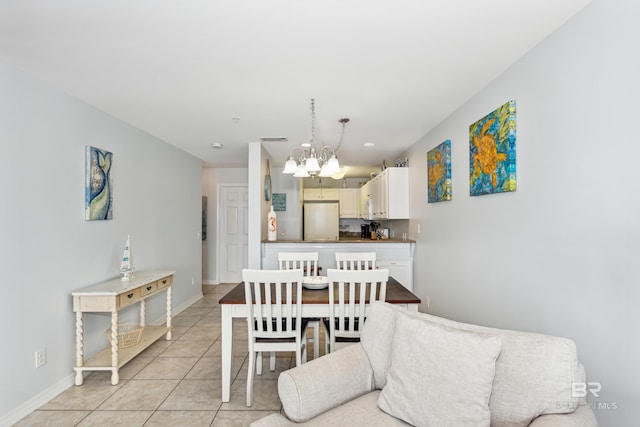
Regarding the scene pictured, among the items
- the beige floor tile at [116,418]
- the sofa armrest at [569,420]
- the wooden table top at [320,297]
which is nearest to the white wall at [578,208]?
the sofa armrest at [569,420]

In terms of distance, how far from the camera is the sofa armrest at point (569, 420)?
112 cm

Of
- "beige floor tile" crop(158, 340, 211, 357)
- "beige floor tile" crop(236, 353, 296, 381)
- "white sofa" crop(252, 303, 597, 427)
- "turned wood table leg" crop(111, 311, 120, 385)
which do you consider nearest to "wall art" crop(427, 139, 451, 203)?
"white sofa" crop(252, 303, 597, 427)

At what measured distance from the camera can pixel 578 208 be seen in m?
1.70

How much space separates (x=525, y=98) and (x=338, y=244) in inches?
118

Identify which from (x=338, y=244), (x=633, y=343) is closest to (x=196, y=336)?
(x=338, y=244)

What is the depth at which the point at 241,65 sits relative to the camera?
2.25 m

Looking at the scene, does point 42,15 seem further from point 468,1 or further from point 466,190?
point 466,190

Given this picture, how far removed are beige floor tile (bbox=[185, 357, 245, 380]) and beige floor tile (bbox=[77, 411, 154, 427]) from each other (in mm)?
561

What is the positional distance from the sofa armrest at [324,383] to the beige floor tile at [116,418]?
4.60 ft

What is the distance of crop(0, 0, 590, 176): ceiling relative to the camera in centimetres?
166

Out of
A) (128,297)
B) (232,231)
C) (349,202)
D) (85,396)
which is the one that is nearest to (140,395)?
(85,396)

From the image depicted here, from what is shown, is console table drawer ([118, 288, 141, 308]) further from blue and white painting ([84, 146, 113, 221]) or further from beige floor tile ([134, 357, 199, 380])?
blue and white painting ([84, 146, 113, 221])

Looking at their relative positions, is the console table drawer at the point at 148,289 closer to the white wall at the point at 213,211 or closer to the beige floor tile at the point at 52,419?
the beige floor tile at the point at 52,419

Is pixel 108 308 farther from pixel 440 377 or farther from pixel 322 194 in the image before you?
pixel 322 194
